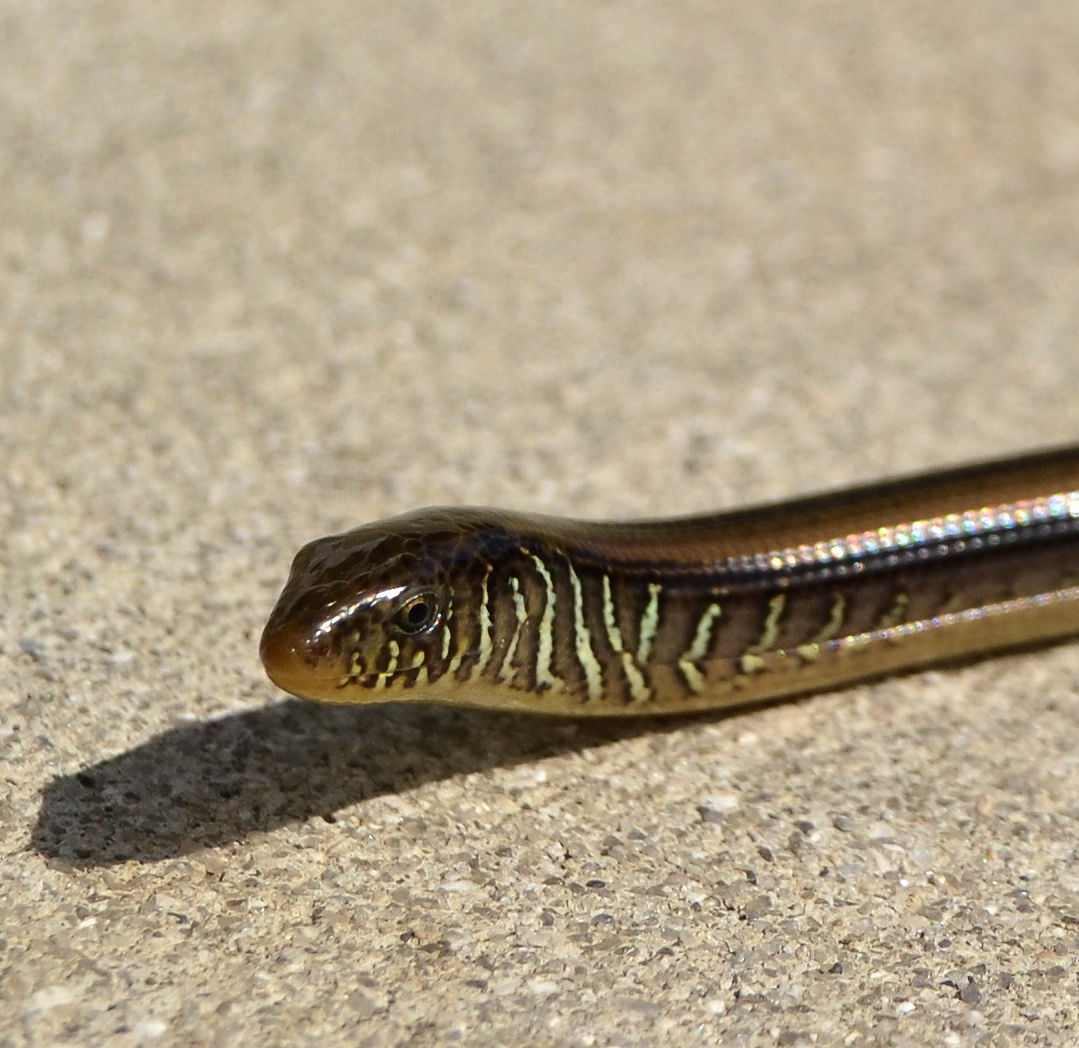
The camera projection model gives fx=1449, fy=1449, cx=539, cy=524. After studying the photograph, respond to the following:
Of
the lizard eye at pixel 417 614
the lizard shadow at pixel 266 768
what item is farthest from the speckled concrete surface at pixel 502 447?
the lizard eye at pixel 417 614

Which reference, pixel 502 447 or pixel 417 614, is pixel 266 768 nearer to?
pixel 417 614

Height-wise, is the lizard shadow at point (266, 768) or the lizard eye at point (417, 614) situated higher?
the lizard eye at point (417, 614)

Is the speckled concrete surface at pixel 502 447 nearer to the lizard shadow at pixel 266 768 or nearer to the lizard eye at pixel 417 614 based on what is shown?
the lizard shadow at pixel 266 768

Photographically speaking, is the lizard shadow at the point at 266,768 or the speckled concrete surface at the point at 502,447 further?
the lizard shadow at the point at 266,768

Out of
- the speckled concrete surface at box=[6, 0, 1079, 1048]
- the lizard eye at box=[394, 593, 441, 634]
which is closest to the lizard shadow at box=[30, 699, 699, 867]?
the speckled concrete surface at box=[6, 0, 1079, 1048]

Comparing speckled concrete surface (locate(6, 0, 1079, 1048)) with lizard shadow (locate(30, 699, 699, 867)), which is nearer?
speckled concrete surface (locate(6, 0, 1079, 1048))

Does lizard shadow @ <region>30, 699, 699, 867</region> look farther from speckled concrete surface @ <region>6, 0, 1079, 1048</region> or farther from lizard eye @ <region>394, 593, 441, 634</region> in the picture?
lizard eye @ <region>394, 593, 441, 634</region>
